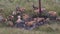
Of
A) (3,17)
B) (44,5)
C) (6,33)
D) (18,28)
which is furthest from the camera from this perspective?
(44,5)

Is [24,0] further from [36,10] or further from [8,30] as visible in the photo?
[8,30]

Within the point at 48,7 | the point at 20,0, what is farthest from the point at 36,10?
A: the point at 20,0

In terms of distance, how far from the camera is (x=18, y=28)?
18.6 ft

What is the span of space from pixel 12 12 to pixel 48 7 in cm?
103

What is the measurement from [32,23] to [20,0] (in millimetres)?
1401

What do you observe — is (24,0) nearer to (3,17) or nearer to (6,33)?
(3,17)

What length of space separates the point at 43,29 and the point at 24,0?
1733 mm

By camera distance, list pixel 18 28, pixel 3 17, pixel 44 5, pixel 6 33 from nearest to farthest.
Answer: pixel 6 33
pixel 18 28
pixel 3 17
pixel 44 5

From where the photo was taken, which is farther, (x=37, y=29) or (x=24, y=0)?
(x=24, y=0)

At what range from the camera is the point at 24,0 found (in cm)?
703

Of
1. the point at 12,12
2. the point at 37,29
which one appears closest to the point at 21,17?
the point at 12,12

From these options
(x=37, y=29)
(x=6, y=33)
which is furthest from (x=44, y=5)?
(x=6, y=33)

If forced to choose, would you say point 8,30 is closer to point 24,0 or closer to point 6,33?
point 6,33

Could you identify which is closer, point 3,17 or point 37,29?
point 37,29
